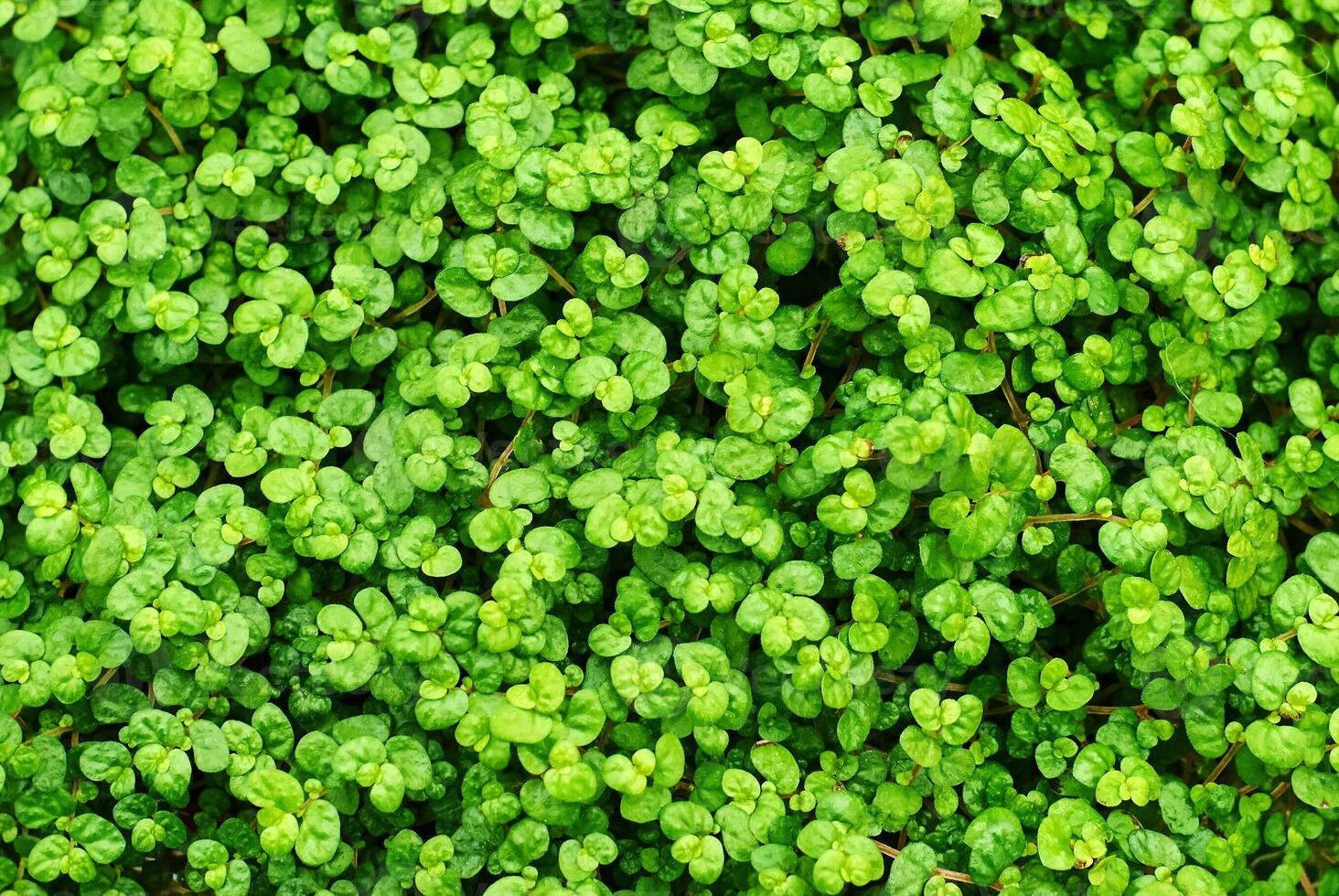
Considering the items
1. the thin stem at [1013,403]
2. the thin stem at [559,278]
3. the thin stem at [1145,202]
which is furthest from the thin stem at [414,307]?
the thin stem at [1145,202]

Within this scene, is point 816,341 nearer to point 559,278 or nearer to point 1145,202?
point 559,278

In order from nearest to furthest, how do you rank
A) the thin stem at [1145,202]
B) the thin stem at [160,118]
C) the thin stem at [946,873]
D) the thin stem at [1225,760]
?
the thin stem at [946,873] → the thin stem at [1225,760] → the thin stem at [1145,202] → the thin stem at [160,118]

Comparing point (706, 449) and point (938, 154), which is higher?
point (938, 154)

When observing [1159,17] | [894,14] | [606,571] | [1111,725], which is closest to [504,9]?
[894,14]

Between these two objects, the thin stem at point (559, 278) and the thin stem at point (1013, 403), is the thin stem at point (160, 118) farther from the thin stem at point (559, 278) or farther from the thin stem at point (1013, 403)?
the thin stem at point (1013, 403)

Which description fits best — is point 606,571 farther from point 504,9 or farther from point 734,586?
point 504,9

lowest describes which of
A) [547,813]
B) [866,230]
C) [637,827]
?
[637,827]

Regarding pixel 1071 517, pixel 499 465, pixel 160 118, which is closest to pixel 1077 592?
pixel 1071 517

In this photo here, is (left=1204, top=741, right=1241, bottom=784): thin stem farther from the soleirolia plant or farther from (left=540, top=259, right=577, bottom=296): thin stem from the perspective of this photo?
(left=540, top=259, right=577, bottom=296): thin stem

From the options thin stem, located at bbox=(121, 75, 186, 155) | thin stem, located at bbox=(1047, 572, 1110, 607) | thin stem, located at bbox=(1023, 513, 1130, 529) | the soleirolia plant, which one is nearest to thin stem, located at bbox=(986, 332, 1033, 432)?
the soleirolia plant
